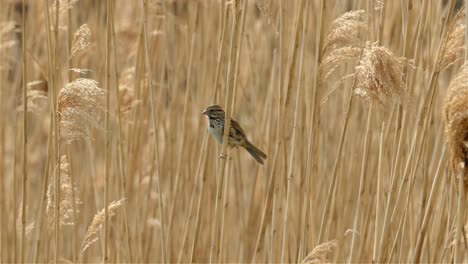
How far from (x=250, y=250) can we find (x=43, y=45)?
76.2 inches

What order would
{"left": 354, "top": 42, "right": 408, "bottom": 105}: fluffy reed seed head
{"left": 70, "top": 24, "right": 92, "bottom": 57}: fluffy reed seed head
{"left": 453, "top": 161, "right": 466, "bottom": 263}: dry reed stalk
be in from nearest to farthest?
{"left": 453, "top": 161, "right": 466, "bottom": 263}: dry reed stalk < {"left": 354, "top": 42, "right": 408, "bottom": 105}: fluffy reed seed head < {"left": 70, "top": 24, "right": 92, "bottom": 57}: fluffy reed seed head

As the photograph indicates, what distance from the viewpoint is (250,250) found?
14.0ft

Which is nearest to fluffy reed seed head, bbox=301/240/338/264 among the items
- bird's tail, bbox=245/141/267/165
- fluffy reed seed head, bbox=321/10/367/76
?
fluffy reed seed head, bbox=321/10/367/76

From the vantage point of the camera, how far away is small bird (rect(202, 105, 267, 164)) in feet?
11.8

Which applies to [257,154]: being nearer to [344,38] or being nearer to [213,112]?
[213,112]

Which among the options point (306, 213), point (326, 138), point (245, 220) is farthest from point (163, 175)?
point (306, 213)

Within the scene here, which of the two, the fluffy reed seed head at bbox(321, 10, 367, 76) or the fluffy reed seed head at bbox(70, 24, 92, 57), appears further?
the fluffy reed seed head at bbox(321, 10, 367, 76)

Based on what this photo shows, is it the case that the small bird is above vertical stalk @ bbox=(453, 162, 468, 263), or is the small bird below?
above

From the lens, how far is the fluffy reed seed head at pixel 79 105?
2430 millimetres

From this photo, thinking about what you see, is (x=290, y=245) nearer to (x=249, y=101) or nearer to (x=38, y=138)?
(x=249, y=101)

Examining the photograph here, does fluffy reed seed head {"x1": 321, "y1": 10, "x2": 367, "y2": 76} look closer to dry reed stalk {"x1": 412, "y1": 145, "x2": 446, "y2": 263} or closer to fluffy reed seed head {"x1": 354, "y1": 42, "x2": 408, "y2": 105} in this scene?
fluffy reed seed head {"x1": 354, "y1": 42, "x2": 408, "y2": 105}

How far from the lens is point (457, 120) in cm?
184

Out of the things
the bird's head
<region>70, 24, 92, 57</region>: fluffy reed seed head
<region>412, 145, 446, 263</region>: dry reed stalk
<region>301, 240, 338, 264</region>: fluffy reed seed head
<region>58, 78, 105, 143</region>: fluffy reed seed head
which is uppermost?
<region>70, 24, 92, 57</region>: fluffy reed seed head

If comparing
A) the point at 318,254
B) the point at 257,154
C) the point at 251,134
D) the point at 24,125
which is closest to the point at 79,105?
the point at 24,125
